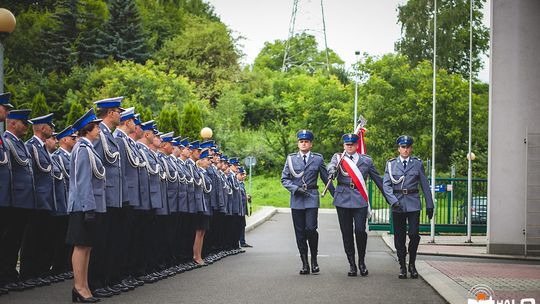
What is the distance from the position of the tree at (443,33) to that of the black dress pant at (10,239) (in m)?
52.3

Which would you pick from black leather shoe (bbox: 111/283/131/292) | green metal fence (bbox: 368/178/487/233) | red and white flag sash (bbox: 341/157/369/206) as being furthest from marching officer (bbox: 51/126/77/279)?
green metal fence (bbox: 368/178/487/233)

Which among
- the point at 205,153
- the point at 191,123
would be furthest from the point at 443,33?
the point at 205,153

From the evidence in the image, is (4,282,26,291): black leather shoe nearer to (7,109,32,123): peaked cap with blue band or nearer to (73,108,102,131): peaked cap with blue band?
(7,109,32,123): peaked cap with blue band

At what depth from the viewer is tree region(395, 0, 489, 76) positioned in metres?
62.8

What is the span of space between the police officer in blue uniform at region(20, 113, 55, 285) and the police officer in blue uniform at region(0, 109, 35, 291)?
31 cm

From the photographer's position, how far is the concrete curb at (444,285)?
1059 centimetres

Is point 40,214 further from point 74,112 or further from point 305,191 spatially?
point 74,112

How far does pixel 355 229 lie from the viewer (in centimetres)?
1441

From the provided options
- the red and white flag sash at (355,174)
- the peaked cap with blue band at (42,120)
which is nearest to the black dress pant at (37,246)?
the peaked cap with blue band at (42,120)

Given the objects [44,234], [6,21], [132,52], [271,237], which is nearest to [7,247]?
[44,234]

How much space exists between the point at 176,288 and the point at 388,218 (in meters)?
18.0

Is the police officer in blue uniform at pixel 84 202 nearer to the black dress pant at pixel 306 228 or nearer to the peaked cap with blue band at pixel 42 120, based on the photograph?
the peaked cap with blue band at pixel 42 120

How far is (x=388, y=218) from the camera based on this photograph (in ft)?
95.8

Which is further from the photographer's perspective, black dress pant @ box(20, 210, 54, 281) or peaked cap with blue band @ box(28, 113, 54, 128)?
peaked cap with blue band @ box(28, 113, 54, 128)
